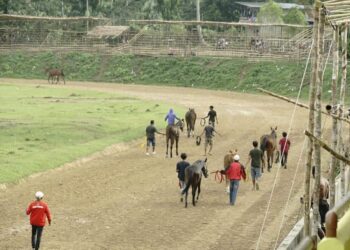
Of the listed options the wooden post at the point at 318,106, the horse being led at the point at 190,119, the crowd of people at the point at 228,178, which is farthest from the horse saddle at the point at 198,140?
the wooden post at the point at 318,106

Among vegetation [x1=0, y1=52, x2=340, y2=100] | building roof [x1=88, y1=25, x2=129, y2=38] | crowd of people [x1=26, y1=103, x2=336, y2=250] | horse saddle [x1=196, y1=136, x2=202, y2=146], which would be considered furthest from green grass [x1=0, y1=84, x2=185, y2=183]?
building roof [x1=88, y1=25, x2=129, y2=38]

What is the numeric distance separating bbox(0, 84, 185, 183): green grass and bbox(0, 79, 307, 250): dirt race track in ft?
2.80

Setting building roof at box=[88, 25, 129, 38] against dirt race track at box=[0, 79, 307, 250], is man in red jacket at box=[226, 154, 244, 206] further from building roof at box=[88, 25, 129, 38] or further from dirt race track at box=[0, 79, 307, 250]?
building roof at box=[88, 25, 129, 38]

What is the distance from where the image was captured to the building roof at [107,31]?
66.8 metres

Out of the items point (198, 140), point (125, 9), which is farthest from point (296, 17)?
point (198, 140)

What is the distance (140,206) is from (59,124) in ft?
49.3

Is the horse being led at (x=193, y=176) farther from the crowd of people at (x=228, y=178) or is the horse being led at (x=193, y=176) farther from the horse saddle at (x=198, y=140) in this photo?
the horse saddle at (x=198, y=140)

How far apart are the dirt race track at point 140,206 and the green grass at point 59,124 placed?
854mm

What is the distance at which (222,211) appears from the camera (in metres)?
18.8

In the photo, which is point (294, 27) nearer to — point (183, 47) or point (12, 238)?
point (183, 47)

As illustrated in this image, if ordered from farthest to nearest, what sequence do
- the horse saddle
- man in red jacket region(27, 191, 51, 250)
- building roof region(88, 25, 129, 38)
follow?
building roof region(88, 25, 129, 38), the horse saddle, man in red jacket region(27, 191, 51, 250)

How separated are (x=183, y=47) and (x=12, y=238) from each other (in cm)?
4941

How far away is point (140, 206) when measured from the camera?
19.3m

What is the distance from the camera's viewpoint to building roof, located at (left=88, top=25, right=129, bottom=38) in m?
66.8
